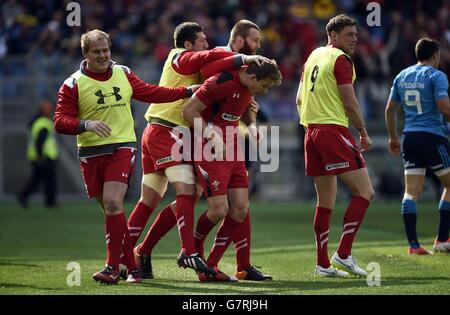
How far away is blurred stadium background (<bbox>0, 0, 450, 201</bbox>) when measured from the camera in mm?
26984

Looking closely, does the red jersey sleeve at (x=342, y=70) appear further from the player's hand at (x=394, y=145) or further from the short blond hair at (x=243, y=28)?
the player's hand at (x=394, y=145)

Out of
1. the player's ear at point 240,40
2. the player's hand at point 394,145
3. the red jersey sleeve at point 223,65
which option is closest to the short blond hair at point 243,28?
the player's ear at point 240,40

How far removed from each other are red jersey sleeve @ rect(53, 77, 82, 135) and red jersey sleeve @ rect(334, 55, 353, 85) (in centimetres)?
269

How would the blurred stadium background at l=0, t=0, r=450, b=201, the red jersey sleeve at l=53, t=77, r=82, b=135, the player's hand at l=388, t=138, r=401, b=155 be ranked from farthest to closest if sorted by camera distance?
the blurred stadium background at l=0, t=0, r=450, b=201 < the player's hand at l=388, t=138, r=401, b=155 < the red jersey sleeve at l=53, t=77, r=82, b=135

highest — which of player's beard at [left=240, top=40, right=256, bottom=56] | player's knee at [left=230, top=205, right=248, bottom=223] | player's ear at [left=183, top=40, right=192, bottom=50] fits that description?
player's ear at [left=183, top=40, right=192, bottom=50]

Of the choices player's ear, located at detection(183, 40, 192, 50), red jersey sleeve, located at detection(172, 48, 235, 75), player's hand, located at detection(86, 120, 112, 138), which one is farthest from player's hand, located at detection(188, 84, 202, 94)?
player's hand, located at detection(86, 120, 112, 138)

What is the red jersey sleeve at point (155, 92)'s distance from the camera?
34.8 feet

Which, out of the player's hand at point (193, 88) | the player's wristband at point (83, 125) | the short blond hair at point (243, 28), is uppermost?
the short blond hair at point (243, 28)

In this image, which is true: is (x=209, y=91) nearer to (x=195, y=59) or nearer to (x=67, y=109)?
(x=195, y=59)

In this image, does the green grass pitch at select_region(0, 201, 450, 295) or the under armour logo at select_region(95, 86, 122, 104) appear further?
the under armour logo at select_region(95, 86, 122, 104)

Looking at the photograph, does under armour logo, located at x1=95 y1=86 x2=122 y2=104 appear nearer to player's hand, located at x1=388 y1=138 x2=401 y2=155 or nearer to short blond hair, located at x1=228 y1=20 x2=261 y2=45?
short blond hair, located at x1=228 y1=20 x2=261 y2=45

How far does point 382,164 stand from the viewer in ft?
86.8

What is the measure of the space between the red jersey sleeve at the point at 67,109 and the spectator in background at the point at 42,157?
14116mm

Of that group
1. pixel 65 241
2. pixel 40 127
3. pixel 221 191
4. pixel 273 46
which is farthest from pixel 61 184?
pixel 221 191
